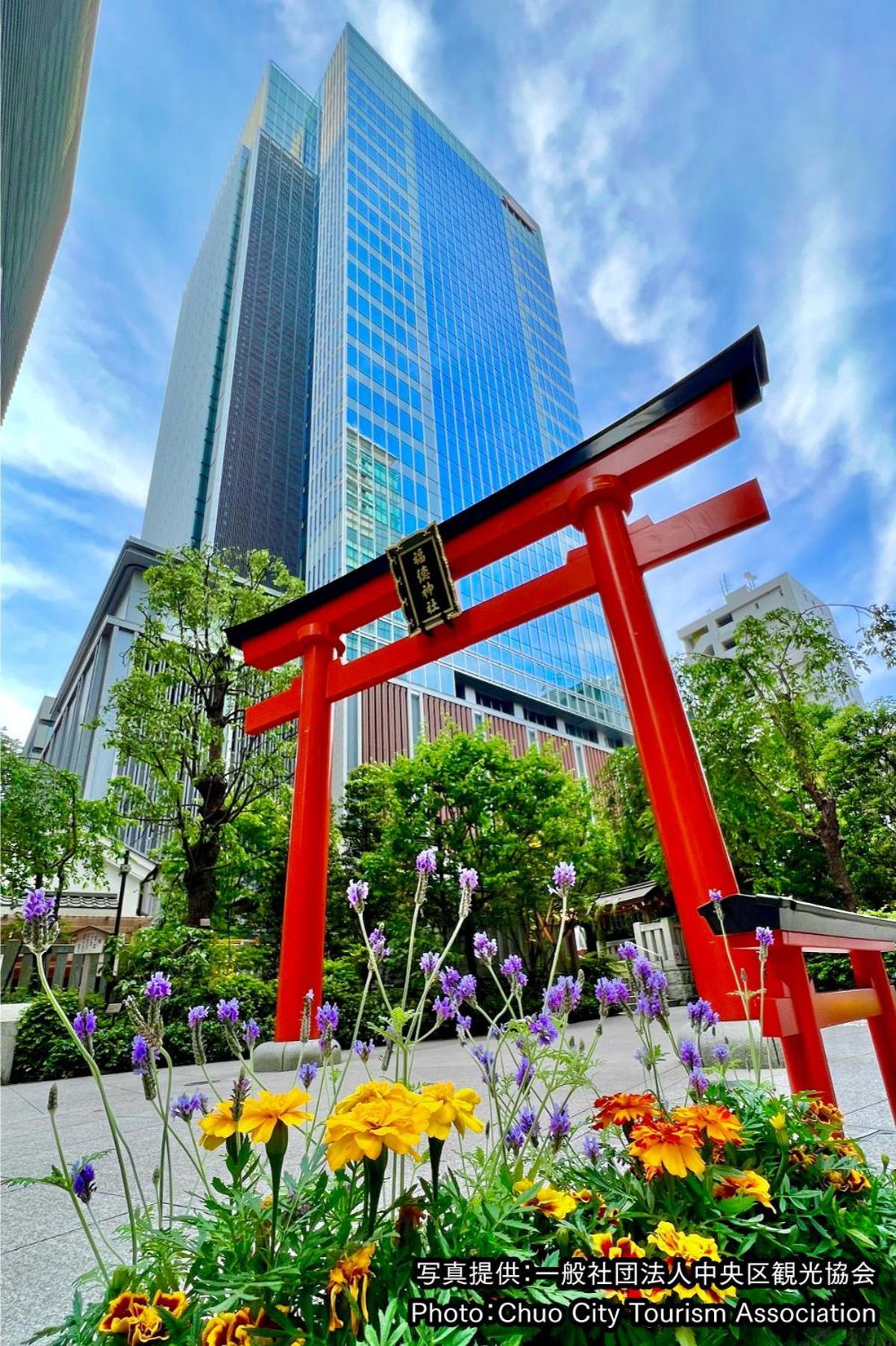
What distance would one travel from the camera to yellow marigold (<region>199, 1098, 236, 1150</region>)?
649 mm

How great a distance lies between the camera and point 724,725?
8.47m

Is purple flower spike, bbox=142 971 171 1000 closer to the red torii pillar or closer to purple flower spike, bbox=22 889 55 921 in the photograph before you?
purple flower spike, bbox=22 889 55 921

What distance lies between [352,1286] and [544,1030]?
63 cm

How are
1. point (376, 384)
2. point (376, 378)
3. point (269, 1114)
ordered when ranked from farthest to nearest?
1. point (376, 378)
2. point (376, 384)
3. point (269, 1114)

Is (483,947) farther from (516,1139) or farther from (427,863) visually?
(516,1139)

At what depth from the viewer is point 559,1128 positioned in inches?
33.7

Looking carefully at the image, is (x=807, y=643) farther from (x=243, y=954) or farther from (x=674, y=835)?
(x=243, y=954)

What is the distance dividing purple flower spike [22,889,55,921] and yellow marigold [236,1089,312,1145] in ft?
1.28

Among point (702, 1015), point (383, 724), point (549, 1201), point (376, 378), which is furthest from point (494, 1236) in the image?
point (376, 378)

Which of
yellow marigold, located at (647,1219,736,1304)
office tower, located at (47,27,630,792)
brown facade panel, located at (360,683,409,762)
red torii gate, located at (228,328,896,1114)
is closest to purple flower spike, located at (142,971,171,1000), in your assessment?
yellow marigold, located at (647,1219,736,1304)

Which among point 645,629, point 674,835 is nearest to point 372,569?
point 645,629

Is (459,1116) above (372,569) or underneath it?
underneath

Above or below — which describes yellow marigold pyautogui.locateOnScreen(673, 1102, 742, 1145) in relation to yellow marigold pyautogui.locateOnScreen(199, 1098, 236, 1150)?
below

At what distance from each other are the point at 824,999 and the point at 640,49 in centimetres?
811
